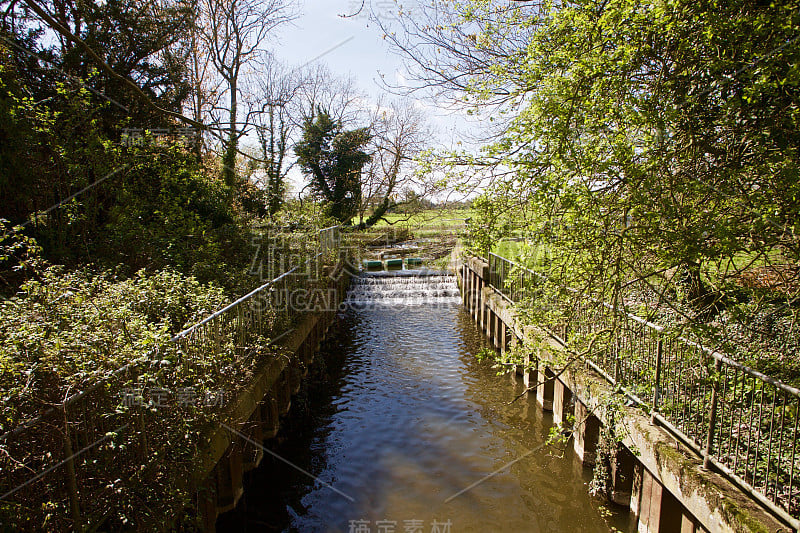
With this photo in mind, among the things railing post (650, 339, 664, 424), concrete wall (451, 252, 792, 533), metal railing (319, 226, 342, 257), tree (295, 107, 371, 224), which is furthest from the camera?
tree (295, 107, 371, 224)

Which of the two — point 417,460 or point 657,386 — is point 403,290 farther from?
point 657,386

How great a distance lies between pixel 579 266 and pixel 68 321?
443 cm

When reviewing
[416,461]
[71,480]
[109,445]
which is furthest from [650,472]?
[71,480]

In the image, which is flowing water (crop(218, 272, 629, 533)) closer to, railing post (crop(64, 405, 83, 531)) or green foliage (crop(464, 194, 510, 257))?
railing post (crop(64, 405, 83, 531))

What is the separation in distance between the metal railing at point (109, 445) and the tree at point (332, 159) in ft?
75.4

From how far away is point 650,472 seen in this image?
14.7 feet

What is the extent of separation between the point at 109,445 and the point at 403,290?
1561 cm

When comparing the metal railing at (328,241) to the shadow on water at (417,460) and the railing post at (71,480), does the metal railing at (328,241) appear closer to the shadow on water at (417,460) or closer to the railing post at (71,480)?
the shadow on water at (417,460)

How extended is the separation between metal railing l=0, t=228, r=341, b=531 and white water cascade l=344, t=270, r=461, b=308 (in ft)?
43.2

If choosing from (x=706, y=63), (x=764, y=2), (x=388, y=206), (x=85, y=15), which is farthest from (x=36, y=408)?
(x=388, y=206)

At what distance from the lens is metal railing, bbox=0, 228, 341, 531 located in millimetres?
2719

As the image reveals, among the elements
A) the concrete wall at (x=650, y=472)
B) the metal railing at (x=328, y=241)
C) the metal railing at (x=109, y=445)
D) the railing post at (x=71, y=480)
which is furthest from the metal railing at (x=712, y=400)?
the metal railing at (x=328, y=241)

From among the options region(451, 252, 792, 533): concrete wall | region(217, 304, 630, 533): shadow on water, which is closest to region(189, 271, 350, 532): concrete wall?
region(217, 304, 630, 533): shadow on water

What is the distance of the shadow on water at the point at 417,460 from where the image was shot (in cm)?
545
